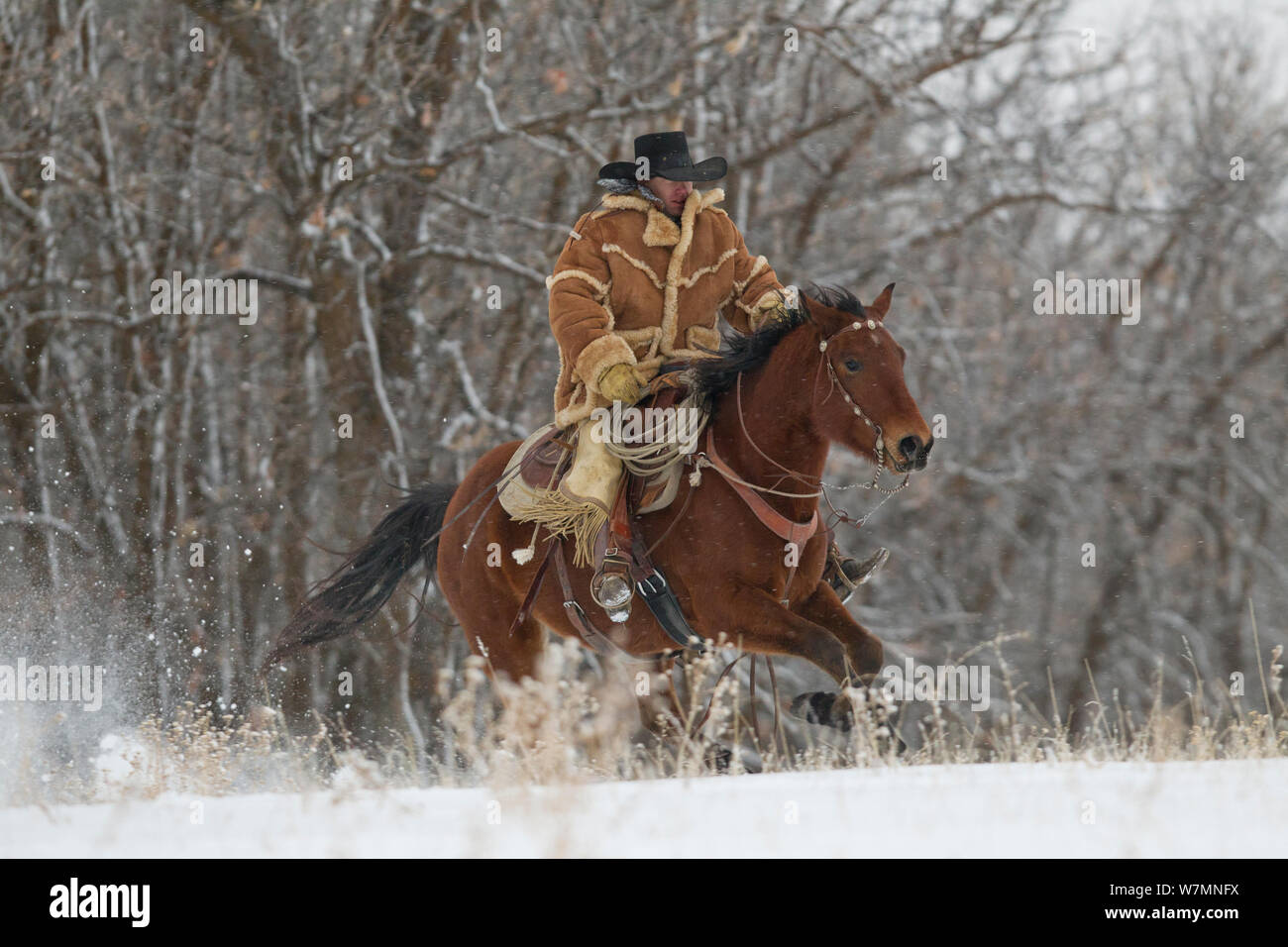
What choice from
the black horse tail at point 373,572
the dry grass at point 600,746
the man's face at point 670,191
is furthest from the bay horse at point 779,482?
the black horse tail at point 373,572

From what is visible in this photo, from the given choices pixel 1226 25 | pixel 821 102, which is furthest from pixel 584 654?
pixel 1226 25

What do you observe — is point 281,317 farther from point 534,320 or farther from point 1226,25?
point 1226,25

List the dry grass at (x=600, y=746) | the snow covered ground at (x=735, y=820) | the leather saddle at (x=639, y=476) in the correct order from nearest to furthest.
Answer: the snow covered ground at (x=735, y=820)
the dry grass at (x=600, y=746)
the leather saddle at (x=639, y=476)

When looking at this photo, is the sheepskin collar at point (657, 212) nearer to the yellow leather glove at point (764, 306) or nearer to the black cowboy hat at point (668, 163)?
the black cowboy hat at point (668, 163)

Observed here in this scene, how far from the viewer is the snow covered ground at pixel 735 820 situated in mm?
3451

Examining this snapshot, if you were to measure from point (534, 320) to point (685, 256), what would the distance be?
7121 millimetres

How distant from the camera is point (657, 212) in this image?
19.5ft

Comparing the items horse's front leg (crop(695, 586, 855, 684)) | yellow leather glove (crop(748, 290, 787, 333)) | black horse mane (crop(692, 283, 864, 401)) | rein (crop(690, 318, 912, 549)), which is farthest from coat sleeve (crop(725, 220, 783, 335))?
horse's front leg (crop(695, 586, 855, 684))

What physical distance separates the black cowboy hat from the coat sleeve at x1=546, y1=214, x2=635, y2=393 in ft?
0.92

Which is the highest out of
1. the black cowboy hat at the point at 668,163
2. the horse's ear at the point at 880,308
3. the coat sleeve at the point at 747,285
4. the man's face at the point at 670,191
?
the black cowboy hat at the point at 668,163

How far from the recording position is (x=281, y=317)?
14.2 meters

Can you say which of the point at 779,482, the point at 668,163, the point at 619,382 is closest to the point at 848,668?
the point at 779,482

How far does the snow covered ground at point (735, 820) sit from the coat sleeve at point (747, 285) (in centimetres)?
241

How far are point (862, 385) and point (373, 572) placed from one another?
3261 millimetres
